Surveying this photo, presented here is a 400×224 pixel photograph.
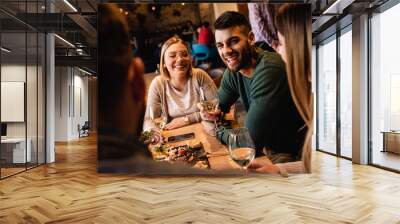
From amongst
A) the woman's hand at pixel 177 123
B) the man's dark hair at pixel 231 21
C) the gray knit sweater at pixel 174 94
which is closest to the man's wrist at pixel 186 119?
the woman's hand at pixel 177 123

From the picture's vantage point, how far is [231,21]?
6.72 meters

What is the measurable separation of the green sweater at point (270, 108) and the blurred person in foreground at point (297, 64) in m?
0.12

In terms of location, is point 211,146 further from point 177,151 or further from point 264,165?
point 264,165

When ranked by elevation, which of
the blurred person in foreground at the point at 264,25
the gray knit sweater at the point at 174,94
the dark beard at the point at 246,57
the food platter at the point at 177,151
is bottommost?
the food platter at the point at 177,151

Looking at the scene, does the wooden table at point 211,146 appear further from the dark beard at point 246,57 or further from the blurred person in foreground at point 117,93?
the dark beard at point 246,57

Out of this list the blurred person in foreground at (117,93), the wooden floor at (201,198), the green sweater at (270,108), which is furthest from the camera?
the blurred person in foreground at (117,93)

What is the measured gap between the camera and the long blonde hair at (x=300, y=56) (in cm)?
668

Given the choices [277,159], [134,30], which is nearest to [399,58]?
[277,159]

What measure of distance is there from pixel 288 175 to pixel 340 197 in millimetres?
1782

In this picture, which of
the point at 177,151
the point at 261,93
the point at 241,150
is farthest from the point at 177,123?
the point at 241,150

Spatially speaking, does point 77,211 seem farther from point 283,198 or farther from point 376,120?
point 376,120

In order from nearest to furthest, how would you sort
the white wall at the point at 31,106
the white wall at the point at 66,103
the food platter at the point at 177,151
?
the food platter at the point at 177,151 → the white wall at the point at 31,106 → the white wall at the point at 66,103

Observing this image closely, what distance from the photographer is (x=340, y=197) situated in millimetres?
4941

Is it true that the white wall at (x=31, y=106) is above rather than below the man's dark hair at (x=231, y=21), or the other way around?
below
